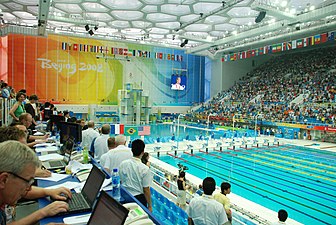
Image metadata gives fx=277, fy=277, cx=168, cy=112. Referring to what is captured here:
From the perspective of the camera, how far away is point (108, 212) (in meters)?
1.74

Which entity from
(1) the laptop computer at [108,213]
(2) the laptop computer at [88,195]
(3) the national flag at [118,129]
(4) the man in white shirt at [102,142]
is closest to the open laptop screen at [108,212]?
(1) the laptop computer at [108,213]

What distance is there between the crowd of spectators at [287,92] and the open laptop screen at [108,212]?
2247 centimetres

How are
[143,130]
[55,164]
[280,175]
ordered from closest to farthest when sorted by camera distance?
[55,164], [280,175], [143,130]

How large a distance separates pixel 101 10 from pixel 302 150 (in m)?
18.0

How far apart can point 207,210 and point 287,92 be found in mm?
28255

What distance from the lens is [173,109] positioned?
38.0 metres

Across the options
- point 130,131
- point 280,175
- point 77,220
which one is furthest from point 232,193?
point 77,220

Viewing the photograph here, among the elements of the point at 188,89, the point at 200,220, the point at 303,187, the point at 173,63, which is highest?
the point at 173,63

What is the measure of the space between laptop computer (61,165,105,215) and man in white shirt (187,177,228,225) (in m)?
1.74

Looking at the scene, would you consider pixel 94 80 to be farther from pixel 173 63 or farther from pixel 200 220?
pixel 200 220

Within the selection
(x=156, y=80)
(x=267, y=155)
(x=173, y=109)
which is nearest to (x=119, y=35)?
(x=156, y=80)

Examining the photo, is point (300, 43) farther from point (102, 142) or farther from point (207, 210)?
point (207, 210)

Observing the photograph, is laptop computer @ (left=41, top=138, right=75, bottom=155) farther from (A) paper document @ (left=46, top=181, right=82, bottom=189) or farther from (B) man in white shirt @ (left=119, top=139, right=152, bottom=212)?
(A) paper document @ (left=46, top=181, right=82, bottom=189)

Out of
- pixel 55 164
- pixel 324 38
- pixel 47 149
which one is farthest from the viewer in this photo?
pixel 324 38
